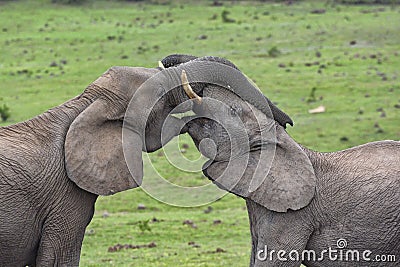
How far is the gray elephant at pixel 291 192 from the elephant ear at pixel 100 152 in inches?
21.4

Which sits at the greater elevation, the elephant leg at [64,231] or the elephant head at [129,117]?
the elephant head at [129,117]

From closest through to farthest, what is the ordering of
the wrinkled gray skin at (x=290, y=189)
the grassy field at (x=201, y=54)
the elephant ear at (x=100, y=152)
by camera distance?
1. the wrinkled gray skin at (x=290, y=189)
2. the elephant ear at (x=100, y=152)
3. the grassy field at (x=201, y=54)

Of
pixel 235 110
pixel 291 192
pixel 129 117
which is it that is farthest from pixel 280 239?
pixel 129 117

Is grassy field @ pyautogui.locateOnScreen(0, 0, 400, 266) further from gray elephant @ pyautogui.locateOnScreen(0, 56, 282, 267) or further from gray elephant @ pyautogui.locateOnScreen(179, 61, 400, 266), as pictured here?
gray elephant @ pyautogui.locateOnScreen(179, 61, 400, 266)

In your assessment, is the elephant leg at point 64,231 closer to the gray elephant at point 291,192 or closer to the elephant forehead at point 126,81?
the elephant forehead at point 126,81

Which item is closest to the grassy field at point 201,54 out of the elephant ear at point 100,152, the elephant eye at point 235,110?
the elephant ear at point 100,152

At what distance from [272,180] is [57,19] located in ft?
108

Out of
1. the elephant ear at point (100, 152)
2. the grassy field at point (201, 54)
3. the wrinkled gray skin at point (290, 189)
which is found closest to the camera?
the wrinkled gray skin at point (290, 189)

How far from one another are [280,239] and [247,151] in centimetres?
70

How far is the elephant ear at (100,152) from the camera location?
7.59 meters

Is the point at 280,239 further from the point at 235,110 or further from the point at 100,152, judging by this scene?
the point at 100,152

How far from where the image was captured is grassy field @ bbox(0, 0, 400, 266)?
14.4 meters

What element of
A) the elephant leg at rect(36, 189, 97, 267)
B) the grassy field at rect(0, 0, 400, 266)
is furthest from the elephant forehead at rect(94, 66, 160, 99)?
the grassy field at rect(0, 0, 400, 266)

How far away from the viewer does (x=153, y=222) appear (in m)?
15.1
